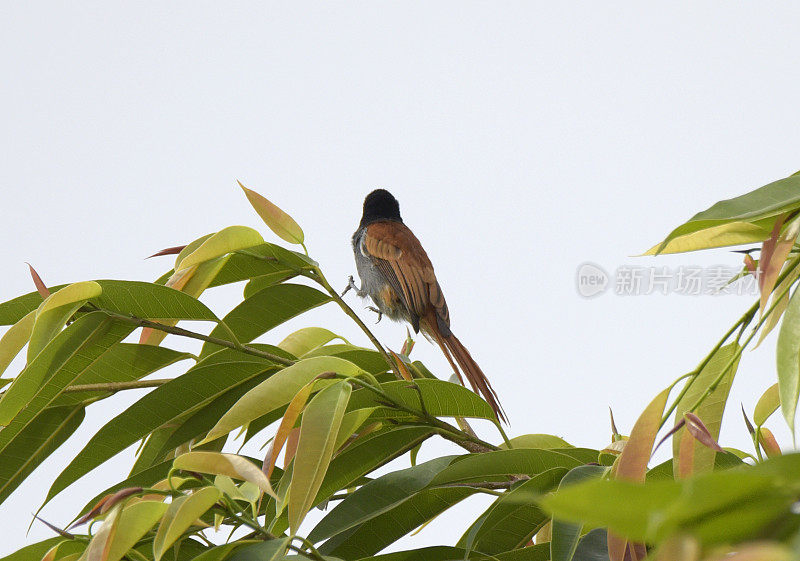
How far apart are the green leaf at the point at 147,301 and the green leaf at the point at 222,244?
0.12ft

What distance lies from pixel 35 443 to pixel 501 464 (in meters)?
0.61

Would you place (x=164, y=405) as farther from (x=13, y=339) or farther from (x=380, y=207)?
(x=380, y=207)

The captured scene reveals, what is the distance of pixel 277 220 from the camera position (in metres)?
1.10

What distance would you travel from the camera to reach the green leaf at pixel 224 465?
670mm

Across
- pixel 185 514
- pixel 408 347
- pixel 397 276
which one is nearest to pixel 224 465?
pixel 185 514

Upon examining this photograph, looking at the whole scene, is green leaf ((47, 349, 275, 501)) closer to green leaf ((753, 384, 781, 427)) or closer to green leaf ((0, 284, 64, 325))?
green leaf ((0, 284, 64, 325))

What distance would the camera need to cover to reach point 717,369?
2.73 feet

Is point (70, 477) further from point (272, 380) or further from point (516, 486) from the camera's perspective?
point (516, 486)

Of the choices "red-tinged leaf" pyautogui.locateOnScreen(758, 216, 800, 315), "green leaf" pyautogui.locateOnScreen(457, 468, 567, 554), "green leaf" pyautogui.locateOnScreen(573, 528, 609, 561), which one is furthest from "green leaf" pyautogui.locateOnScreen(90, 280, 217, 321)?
"red-tinged leaf" pyautogui.locateOnScreen(758, 216, 800, 315)

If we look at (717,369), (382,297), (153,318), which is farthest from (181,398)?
(382,297)

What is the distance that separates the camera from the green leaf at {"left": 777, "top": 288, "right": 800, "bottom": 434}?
0.59m

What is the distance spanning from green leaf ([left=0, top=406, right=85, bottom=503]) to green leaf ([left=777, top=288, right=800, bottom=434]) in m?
0.87

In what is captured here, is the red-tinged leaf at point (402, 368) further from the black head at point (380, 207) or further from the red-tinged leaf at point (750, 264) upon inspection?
the black head at point (380, 207)

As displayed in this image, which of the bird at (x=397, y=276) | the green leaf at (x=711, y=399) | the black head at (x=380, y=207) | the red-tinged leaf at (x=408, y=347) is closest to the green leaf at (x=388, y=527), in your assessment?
the green leaf at (x=711, y=399)
